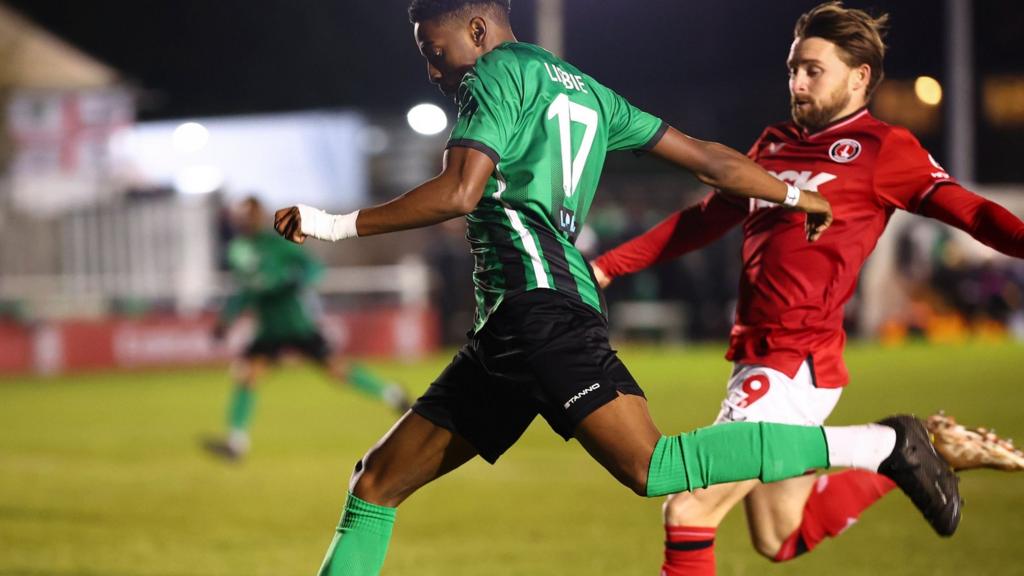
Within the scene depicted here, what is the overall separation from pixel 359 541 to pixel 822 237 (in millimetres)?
1991

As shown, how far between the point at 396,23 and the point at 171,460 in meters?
25.6

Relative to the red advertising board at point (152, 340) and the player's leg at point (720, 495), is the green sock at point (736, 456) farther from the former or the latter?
the red advertising board at point (152, 340)

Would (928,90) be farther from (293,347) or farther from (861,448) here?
(293,347)

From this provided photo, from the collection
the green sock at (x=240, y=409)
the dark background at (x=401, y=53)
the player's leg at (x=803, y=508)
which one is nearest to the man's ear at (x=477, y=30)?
the player's leg at (x=803, y=508)

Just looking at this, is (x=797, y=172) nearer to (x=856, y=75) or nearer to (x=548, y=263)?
(x=856, y=75)

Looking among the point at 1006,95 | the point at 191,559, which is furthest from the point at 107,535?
the point at 1006,95

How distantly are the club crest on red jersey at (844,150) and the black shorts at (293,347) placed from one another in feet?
27.8

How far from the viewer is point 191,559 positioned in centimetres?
746

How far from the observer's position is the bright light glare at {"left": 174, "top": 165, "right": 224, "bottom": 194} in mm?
35438

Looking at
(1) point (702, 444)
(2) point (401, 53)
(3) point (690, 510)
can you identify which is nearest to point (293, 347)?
(3) point (690, 510)

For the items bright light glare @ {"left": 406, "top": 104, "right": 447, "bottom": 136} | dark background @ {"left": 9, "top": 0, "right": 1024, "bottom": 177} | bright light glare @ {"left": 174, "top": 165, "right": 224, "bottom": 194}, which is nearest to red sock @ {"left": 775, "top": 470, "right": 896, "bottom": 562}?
dark background @ {"left": 9, "top": 0, "right": 1024, "bottom": 177}

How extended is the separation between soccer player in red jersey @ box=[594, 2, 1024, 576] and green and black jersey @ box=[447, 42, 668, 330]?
2.70 ft

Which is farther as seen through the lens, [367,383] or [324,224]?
[367,383]

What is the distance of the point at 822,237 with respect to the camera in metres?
4.86
